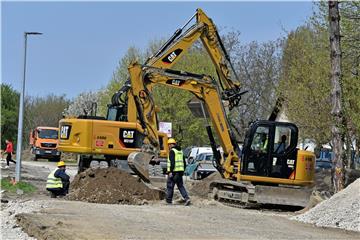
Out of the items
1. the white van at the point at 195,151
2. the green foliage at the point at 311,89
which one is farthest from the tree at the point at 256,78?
the green foliage at the point at 311,89

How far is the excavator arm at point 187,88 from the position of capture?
22.8 meters

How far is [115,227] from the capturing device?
45.1ft

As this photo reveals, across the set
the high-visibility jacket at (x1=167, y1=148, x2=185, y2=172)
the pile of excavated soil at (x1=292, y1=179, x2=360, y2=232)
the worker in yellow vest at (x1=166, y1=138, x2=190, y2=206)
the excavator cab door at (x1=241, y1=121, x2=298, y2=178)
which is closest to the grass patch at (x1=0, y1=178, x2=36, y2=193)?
the worker in yellow vest at (x1=166, y1=138, x2=190, y2=206)

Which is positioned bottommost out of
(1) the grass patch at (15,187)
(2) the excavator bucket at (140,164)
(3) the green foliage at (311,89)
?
(1) the grass patch at (15,187)

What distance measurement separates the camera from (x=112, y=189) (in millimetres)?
20688

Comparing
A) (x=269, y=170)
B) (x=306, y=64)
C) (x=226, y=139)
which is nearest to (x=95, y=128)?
(x=226, y=139)

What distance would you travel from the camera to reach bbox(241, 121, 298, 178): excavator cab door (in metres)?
21.1

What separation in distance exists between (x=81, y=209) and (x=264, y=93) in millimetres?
36747

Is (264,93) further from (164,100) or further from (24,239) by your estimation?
(24,239)

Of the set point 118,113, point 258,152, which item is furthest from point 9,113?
point 258,152

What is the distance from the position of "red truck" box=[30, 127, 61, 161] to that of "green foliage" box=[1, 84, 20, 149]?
2269 centimetres

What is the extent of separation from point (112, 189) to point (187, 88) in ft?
15.0

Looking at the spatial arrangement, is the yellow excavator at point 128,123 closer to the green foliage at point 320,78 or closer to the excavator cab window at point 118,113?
the excavator cab window at point 118,113

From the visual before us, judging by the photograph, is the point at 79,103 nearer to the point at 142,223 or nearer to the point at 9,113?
the point at 9,113
